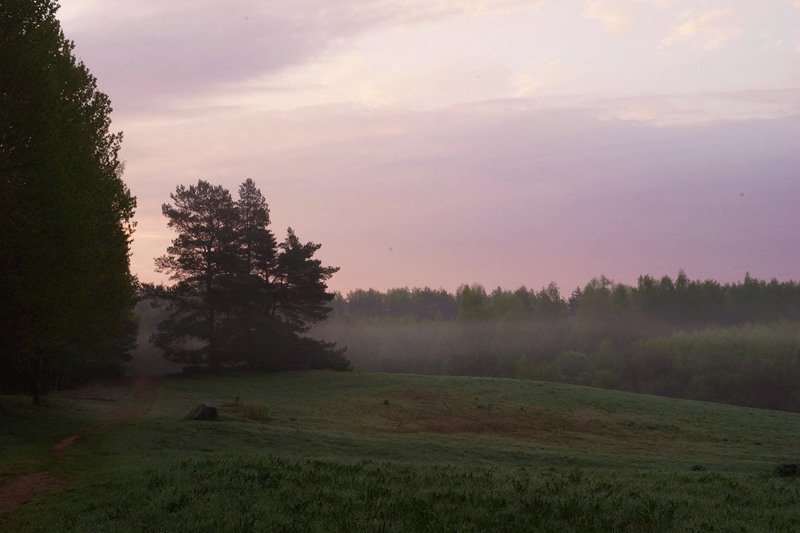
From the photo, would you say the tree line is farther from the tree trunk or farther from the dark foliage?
the tree trunk

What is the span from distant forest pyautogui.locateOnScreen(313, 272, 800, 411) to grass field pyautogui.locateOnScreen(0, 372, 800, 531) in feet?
187

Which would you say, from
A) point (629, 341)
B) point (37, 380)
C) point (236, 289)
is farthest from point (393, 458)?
point (629, 341)

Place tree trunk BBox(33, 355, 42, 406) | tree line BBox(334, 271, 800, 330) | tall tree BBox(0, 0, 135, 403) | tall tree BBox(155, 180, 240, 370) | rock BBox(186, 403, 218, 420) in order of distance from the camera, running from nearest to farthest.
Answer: tall tree BBox(0, 0, 135, 403), rock BBox(186, 403, 218, 420), tree trunk BBox(33, 355, 42, 406), tall tree BBox(155, 180, 240, 370), tree line BBox(334, 271, 800, 330)

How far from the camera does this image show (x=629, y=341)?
143875 millimetres

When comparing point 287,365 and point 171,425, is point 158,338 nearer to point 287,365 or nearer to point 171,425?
point 287,365

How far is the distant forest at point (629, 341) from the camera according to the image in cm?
11319

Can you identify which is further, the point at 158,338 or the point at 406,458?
the point at 158,338

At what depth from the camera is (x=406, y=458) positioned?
31062 millimetres

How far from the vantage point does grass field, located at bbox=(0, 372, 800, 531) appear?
14234 millimetres

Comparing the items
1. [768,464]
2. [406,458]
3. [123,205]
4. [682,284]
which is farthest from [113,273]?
[682,284]

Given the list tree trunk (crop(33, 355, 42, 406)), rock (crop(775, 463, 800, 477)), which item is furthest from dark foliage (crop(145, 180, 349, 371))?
rock (crop(775, 463, 800, 477))

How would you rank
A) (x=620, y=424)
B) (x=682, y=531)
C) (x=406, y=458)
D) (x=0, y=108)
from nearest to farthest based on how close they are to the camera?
(x=682, y=531) → (x=0, y=108) → (x=406, y=458) → (x=620, y=424)

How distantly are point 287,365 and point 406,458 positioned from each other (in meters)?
49.5

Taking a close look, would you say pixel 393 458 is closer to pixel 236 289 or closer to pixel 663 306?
pixel 236 289
